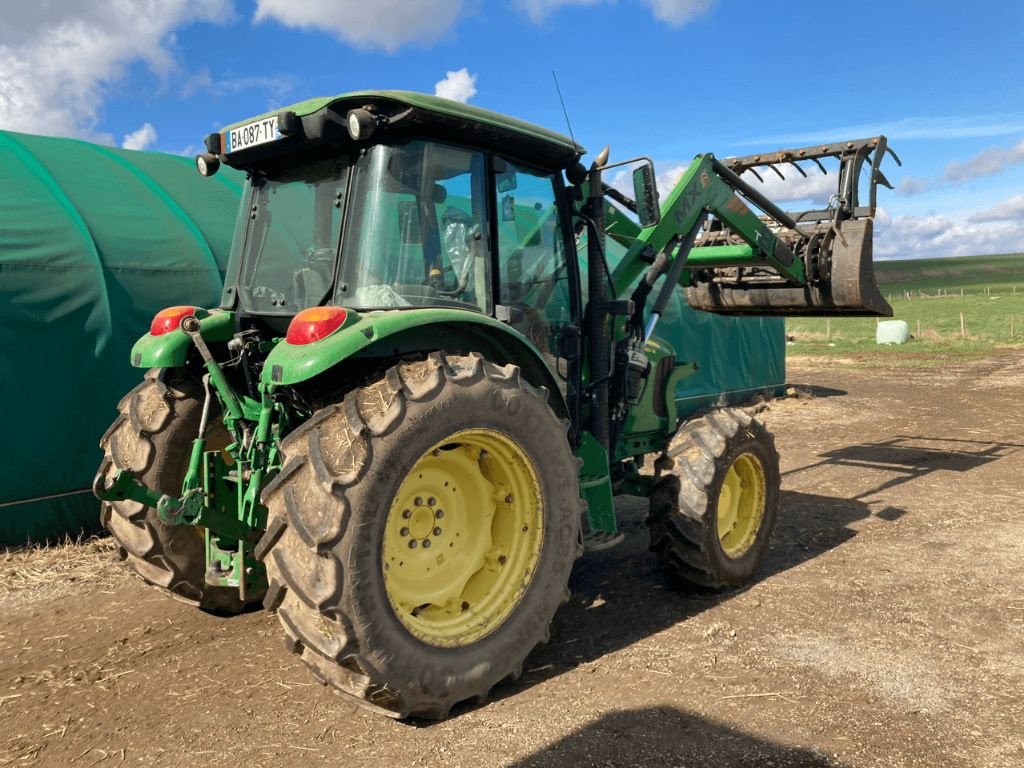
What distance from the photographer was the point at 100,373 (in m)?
6.82

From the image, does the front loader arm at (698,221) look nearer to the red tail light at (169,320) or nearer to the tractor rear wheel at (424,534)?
the tractor rear wheel at (424,534)

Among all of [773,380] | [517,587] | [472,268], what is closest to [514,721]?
[517,587]

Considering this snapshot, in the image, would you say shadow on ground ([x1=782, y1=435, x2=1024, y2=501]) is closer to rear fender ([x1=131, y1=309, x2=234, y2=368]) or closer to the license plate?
rear fender ([x1=131, y1=309, x2=234, y2=368])

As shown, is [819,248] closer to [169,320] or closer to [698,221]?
[698,221]

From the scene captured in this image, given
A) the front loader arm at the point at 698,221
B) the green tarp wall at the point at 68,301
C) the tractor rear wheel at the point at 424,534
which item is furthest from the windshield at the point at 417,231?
the green tarp wall at the point at 68,301

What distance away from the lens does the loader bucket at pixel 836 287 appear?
21.6ft

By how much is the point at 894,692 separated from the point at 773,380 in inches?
455

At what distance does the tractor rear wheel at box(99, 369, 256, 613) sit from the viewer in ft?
14.1

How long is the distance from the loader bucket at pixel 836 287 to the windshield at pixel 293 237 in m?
4.27

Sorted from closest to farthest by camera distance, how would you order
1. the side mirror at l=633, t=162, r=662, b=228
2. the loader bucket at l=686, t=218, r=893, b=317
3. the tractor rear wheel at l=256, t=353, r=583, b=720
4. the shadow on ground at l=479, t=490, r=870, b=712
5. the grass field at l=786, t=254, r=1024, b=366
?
the tractor rear wheel at l=256, t=353, r=583, b=720 < the shadow on ground at l=479, t=490, r=870, b=712 < the side mirror at l=633, t=162, r=662, b=228 < the loader bucket at l=686, t=218, r=893, b=317 < the grass field at l=786, t=254, r=1024, b=366

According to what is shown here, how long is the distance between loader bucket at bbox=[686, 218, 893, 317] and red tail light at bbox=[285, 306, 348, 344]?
464 centimetres

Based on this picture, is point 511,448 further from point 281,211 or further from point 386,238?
point 281,211

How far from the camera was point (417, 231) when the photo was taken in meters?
3.84

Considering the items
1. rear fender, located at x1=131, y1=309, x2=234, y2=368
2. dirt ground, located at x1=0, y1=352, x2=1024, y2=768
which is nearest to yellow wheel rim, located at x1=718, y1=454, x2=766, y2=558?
dirt ground, located at x1=0, y1=352, x2=1024, y2=768
